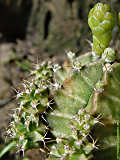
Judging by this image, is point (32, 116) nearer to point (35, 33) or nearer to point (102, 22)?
point (102, 22)

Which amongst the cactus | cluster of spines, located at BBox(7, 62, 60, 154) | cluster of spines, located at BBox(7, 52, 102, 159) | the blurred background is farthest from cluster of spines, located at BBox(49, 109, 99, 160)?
the blurred background

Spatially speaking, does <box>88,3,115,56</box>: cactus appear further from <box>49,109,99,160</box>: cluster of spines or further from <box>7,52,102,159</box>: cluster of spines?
<box>49,109,99,160</box>: cluster of spines

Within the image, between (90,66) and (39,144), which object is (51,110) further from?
(90,66)

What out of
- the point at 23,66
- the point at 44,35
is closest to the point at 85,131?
the point at 23,66

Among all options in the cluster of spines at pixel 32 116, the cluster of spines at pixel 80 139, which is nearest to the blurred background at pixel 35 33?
the cluster of spines at pixel 32 116

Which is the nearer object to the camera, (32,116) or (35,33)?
(32,116)

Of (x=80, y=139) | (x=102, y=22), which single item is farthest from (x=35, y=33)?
(x=80, y=139)

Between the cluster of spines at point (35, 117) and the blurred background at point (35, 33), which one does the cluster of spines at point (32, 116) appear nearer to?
the cluster of spines at point (35, 117)
